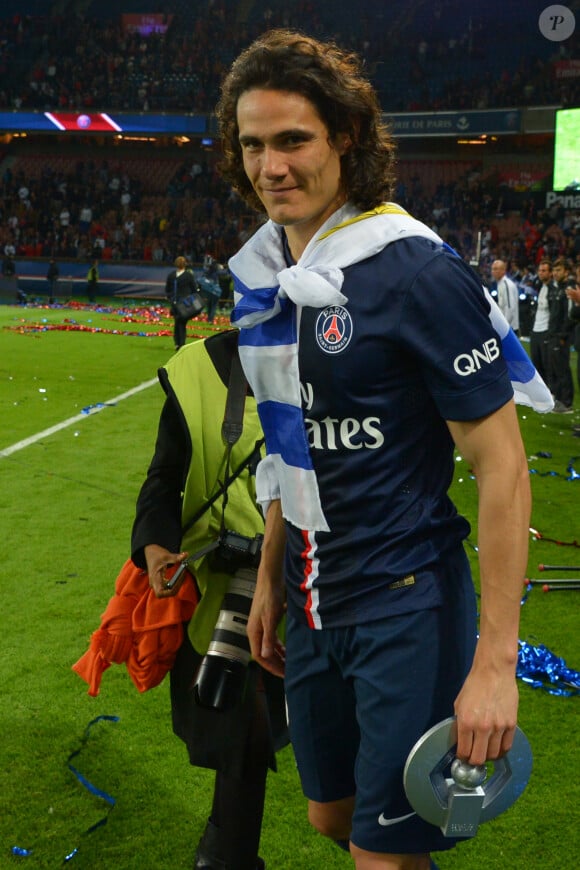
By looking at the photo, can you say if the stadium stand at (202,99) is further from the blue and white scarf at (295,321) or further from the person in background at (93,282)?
the blue and white scarf at (295,321)

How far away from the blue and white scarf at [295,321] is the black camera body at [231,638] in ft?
1.62

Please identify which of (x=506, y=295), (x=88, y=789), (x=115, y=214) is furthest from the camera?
(x=115, y=214)

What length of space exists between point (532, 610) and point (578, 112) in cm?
2136

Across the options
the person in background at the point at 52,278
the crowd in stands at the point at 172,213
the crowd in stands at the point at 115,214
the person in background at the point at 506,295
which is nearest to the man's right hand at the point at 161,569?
the person in background at the point at 506,295

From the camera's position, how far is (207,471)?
2707 millimetres

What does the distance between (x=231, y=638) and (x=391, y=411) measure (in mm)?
903

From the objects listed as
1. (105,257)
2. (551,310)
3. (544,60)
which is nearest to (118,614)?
(551,310)

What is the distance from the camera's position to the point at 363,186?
206 centimetres

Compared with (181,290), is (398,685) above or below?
above

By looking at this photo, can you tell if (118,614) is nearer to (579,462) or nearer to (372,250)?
(372,250)

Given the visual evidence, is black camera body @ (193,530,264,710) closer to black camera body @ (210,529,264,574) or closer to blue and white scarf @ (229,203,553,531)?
black camera body @ (210,529,264,574)

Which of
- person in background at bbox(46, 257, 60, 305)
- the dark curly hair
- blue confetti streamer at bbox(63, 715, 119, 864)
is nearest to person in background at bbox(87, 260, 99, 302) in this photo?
person in background at bbox(46, 257, 60, 305)

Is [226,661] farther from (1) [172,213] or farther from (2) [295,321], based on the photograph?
(1) [172,213]

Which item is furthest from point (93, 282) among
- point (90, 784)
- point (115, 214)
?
point (90, 784)
